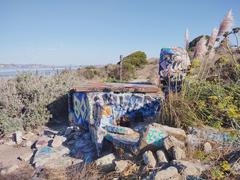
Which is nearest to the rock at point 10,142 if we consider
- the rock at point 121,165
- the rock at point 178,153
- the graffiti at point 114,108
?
the graffiti at point 114,108

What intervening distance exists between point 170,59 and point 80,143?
3.60 m

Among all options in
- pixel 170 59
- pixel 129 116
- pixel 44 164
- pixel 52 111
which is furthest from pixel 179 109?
pixel 52 111

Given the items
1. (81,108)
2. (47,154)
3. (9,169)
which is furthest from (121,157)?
(81,108)

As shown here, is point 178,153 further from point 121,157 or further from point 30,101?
point 30,101

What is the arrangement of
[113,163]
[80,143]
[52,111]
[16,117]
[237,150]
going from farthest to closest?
[52,111]
[16,117]
[80,143]
[113,163]
[237,150]

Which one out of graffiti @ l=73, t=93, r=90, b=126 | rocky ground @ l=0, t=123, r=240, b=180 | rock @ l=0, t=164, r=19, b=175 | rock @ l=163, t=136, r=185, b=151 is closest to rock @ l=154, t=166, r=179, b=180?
rocky ground @ l=0, t=123, r=240, b=180

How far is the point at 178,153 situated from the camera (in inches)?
162

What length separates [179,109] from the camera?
16.5ft

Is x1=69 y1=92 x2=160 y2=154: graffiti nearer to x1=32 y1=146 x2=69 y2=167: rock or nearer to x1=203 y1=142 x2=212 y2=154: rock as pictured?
x1=32 y1=146 x2=69 y2=167: rock

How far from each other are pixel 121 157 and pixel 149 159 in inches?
38.7

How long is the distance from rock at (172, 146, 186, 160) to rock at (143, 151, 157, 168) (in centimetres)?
35

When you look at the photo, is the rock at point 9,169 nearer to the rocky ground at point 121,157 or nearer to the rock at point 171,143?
the rocky ground at point 121,157

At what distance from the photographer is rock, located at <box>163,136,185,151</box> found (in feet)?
14.4

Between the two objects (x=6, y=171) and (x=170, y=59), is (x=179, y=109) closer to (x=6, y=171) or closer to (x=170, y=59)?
(x=170, y=59)
